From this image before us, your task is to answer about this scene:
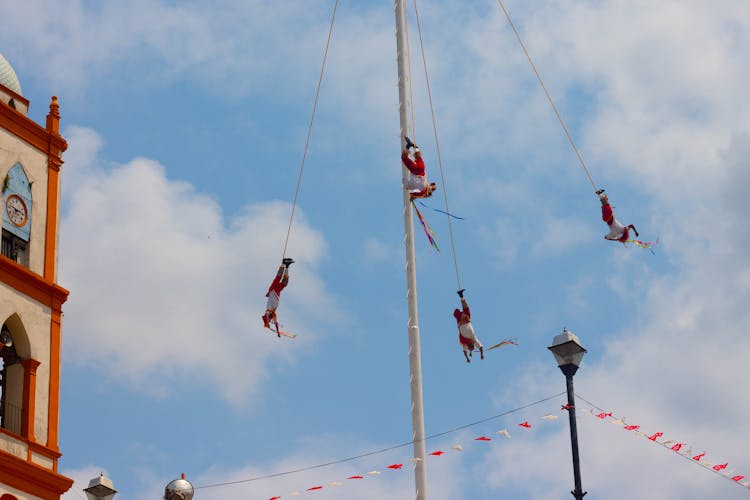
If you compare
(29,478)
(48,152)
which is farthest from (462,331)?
(48,152)

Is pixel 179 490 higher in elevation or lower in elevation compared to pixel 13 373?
lower

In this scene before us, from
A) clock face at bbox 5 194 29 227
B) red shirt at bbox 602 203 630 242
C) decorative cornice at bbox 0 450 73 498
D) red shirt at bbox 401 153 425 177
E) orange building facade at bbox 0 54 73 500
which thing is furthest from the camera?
clock face at bbox 5 194 29 227

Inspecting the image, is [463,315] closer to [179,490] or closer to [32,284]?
[179,490]

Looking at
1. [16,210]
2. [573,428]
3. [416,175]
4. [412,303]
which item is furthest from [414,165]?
[16,210]

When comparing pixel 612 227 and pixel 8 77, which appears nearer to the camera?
pixel 612 227

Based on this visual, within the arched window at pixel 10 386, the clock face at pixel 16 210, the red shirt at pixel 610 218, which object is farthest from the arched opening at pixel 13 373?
the red shirt at pixel 610 218

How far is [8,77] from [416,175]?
14.2 m

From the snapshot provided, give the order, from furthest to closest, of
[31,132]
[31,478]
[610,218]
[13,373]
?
1. [31,132]
2. [13,373]
3. [31,478]
4. [610,218]

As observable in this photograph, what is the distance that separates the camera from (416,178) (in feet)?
96.5

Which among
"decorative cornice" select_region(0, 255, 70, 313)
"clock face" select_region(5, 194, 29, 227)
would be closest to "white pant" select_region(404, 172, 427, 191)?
"decorative cornice" select_region(0, 255, 70, 313)

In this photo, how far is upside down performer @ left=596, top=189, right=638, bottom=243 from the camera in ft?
102

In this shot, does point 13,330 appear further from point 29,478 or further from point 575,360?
point 575,360

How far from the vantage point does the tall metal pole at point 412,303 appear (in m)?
27.5

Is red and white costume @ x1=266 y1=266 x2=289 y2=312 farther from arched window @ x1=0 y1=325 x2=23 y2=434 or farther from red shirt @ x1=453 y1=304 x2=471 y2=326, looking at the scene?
arched window @ x1=0 y1=325 x2=23 y2=434
